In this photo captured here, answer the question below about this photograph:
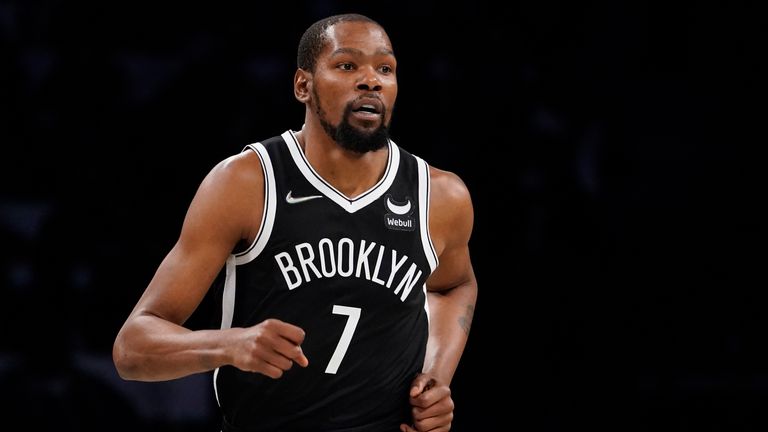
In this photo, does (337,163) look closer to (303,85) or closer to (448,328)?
(303,85)

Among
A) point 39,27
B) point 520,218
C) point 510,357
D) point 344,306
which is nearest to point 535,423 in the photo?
point 510,357

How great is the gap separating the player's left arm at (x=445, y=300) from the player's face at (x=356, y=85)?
272 mm

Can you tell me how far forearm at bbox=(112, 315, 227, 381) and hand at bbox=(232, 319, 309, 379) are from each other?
0.33 feet

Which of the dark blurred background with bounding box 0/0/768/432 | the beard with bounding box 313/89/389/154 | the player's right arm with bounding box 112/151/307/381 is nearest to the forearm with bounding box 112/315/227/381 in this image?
the player's right arm with bounding box 112/151/307/381

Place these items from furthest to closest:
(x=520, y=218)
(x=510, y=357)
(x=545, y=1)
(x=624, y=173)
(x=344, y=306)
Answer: (x=545, y=1), (x=624, y=173), (x=520, y=218), (x=510, y=357), (x=344, y=306)

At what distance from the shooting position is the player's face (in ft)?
8.16

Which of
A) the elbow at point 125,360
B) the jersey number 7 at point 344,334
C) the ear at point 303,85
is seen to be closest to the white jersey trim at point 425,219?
the jersey number 7 at point 344,334

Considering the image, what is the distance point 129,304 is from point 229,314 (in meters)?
2.09

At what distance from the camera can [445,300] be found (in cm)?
287

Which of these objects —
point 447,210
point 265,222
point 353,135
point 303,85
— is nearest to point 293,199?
point 265,222

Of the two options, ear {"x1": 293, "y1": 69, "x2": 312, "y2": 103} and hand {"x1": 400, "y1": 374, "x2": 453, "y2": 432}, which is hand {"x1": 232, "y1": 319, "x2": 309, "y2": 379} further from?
ear {"x1": 293, "y1": 69, "x2": 312, "y2": 103}

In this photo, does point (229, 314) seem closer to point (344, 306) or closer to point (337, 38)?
point (344, 306)

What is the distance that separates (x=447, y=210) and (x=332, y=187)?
331 millimetres

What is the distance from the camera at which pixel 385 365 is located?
254 centimetres
